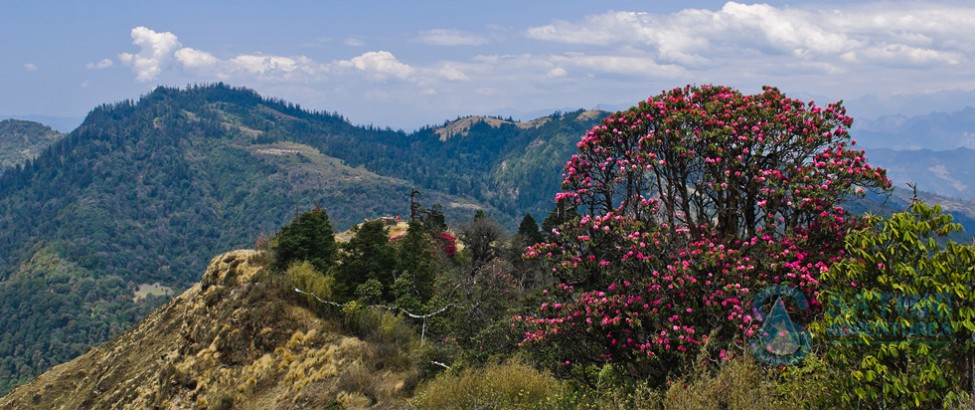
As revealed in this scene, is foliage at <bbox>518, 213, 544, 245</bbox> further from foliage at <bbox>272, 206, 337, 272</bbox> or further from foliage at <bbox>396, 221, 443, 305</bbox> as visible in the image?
foliage at <bbox>272, 206, 337, 272</bbox>

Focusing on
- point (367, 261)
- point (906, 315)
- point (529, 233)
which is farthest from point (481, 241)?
point (906, 315)

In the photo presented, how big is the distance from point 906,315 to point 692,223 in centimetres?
530

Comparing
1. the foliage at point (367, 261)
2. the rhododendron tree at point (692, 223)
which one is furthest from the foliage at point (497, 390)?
the foliage at point (367, 261)

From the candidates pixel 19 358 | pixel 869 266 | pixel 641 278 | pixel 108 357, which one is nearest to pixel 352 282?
pixel 108 357

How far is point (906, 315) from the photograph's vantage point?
18.8 feet

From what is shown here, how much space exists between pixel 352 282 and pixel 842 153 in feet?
50.3

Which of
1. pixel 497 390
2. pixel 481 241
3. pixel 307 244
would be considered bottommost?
pixel 481 241

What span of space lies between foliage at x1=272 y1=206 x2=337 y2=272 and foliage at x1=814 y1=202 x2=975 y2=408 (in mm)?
17341

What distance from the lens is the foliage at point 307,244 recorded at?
2083cm

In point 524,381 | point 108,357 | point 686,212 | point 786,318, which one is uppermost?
point 686,212

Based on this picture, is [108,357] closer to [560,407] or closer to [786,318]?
[560,407]

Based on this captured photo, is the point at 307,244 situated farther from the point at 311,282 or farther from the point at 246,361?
the point at 246,361

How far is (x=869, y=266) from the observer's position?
6.20m

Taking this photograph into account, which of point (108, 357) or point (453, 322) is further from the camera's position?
point (108, 357)
